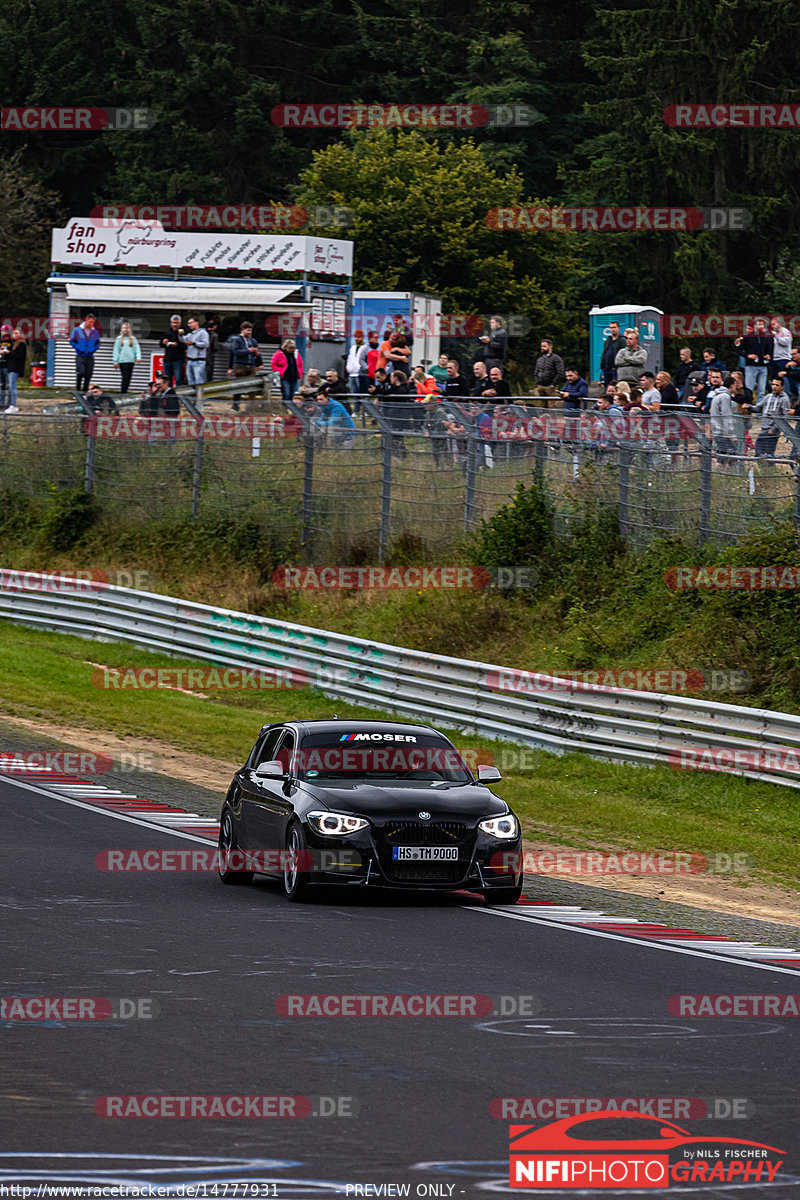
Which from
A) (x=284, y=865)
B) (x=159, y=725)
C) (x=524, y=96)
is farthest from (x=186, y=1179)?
(x=524, y=96)

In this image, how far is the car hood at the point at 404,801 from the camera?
44.2 feet

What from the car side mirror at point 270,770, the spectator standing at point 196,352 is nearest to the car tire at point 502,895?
the car side mirror at point 270,770

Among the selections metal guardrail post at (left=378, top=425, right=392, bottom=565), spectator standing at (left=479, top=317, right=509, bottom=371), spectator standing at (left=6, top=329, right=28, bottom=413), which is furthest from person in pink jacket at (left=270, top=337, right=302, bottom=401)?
metal guardrail post at (left=378, top=425, right=392, bottom=565)

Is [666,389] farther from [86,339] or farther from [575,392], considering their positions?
[86,339]

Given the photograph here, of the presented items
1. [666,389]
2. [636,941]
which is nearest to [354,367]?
[666,389]

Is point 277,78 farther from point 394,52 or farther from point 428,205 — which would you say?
point 428,205

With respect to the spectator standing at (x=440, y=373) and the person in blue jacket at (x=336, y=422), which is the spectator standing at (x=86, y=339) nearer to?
the spectator standing at (x=440, y=373)

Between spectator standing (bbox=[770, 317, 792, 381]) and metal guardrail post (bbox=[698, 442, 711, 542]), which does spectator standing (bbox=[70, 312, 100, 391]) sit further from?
metal guardrail post (bbox=[698, 442, 711, 542])

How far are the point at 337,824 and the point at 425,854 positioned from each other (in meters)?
0.70

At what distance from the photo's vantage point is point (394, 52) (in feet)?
258

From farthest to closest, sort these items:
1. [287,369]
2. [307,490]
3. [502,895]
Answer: [287,369] → [307,490] → [502,895]

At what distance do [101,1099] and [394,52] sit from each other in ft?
248

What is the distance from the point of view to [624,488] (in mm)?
25781

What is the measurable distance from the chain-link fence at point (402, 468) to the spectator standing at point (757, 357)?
13.8 ft
